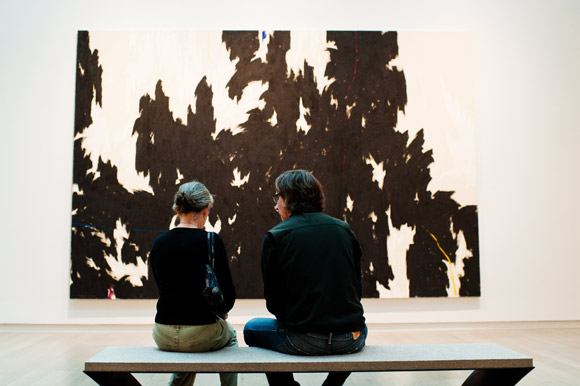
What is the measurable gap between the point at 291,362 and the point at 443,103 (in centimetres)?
373

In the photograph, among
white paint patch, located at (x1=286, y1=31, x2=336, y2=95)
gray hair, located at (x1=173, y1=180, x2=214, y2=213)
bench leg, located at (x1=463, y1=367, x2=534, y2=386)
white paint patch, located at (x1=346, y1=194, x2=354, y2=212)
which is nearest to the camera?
bench leg, located at (x1=463, y1=367, x2=534, y2=386)

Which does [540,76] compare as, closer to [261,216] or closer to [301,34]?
[301,34]

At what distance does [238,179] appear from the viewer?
4969 mm

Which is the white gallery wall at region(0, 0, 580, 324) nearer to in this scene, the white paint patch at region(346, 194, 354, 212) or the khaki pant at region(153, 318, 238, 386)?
the white paint patch at region(346, 194, 354, 212)

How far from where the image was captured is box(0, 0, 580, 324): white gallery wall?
16.1ft

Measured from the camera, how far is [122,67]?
5047 millimetres

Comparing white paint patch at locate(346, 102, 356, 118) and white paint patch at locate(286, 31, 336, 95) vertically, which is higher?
white paint patch at locate(286, 31, 336, 95)

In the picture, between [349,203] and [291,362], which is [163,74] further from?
[291,362]

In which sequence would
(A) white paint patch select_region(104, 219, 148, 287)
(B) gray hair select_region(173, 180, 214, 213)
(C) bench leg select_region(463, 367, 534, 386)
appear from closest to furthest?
(C) bench leg select_region(463, 367, 534, 386) → (B) gray hair select_region(173, 180, 214, 213) → (A) white paint patch select_region(104, 219, 148, 287)

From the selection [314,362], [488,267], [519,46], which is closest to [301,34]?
[519,46]

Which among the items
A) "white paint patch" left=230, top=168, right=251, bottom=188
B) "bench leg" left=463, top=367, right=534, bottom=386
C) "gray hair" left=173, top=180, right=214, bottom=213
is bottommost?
"bench leg" left=463, top=367, right=534, bottom=386

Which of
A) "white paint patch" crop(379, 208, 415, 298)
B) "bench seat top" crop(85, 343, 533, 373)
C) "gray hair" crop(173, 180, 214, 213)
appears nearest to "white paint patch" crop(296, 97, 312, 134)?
"white paint patch" crop(379, 208, 415, 298)

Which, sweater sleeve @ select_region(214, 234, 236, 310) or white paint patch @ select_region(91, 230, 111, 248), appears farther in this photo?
white paint patch @ select_region(91, 230, 111, 248)

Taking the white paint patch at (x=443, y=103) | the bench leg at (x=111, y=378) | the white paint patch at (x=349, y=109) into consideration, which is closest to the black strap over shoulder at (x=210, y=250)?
the bench leg at (x=111, y=378)
